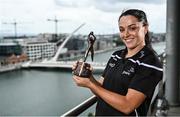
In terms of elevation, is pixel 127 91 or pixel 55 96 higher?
pixel 127 91

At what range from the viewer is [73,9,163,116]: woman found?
0.69 m

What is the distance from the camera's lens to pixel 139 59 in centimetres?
73

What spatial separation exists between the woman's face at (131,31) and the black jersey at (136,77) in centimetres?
2

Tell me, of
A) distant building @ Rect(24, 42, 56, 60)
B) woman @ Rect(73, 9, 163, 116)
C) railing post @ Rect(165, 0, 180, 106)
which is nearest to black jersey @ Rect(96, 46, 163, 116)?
woman @ Rect(73, 9, 163, 116)

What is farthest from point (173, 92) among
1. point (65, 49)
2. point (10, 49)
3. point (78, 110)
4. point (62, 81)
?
point (65, 49)

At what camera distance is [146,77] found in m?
0.70

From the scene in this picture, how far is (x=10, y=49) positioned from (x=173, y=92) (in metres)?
9.95

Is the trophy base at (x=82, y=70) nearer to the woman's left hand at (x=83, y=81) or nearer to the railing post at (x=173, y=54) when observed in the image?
the woman's left hand at (x=83, y=81)

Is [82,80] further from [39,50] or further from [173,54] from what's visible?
[39,50]

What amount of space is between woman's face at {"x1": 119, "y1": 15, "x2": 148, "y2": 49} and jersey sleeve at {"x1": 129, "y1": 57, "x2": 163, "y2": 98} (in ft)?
0.17

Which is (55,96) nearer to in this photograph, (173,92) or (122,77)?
(173,92)

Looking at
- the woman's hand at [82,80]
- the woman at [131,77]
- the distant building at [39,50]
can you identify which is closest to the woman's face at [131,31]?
the woman at [131,77]

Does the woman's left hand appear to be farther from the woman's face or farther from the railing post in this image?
the railing post

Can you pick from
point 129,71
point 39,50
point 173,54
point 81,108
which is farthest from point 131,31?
point 39,50
